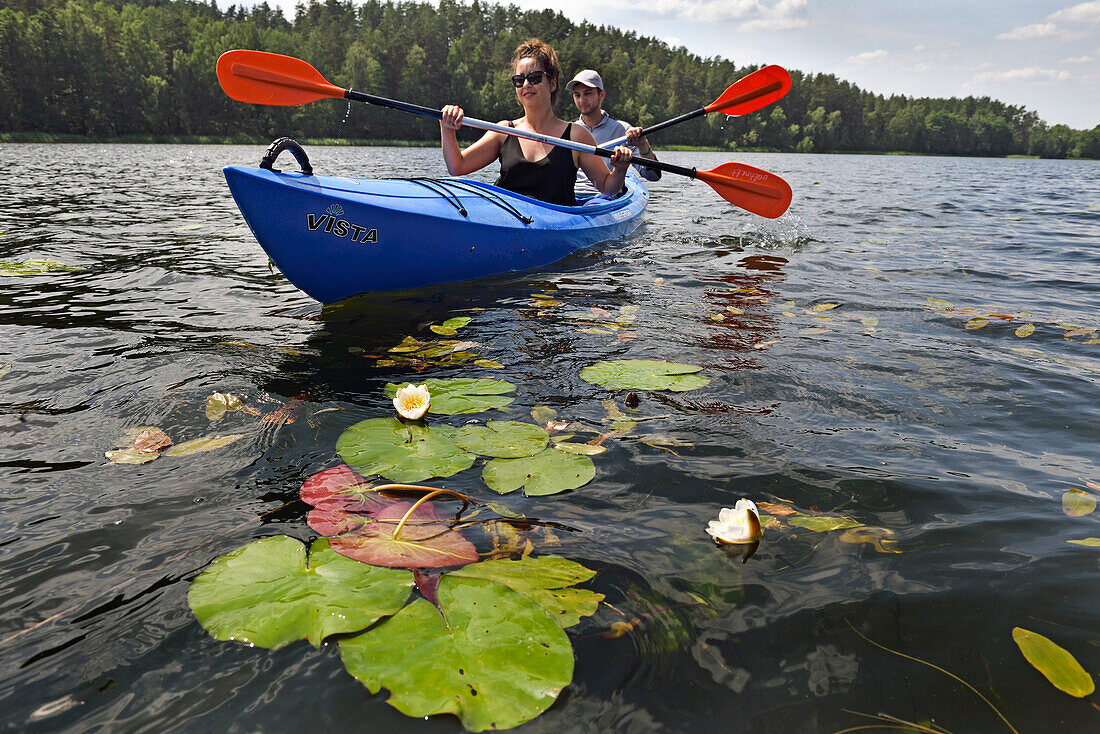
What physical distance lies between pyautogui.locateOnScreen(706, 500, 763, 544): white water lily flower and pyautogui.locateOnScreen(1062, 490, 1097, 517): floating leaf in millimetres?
987

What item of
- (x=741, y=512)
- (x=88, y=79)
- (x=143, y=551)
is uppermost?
(x=88, y=79)

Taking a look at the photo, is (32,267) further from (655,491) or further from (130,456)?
(655,491)

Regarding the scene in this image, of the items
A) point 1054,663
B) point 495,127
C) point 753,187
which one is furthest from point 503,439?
point 753,187

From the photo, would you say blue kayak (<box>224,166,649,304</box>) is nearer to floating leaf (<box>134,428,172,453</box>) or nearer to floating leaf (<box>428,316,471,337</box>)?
floating leaf (<box>428,316,471,337</box>)

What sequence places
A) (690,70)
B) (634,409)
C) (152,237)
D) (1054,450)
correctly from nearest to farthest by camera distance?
(1054,450), (634,409), (152,237), (690,70)

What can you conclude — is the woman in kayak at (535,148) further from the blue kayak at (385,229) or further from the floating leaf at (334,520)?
the floating leaf at (334,520)

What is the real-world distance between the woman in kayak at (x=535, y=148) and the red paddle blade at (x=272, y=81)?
0.98 metres

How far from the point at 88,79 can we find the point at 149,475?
55661 millimetres

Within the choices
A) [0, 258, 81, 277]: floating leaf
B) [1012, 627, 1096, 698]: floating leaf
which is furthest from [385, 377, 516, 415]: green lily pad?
[0, 258, 81, 277]: floating leaf

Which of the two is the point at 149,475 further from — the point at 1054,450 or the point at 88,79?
the point at 88,79

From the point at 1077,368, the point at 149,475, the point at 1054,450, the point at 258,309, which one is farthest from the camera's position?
the point at 258,309

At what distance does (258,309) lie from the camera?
4.23 meters

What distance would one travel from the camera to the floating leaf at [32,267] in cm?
494

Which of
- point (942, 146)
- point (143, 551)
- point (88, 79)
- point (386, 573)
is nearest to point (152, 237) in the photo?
point (143, 551)
